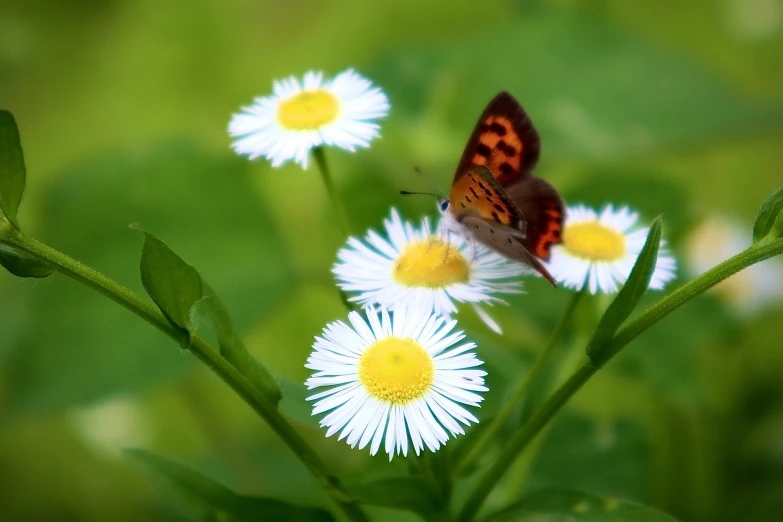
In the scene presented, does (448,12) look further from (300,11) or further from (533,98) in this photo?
(533,98)

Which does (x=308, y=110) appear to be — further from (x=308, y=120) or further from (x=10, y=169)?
(x=10, y=169)

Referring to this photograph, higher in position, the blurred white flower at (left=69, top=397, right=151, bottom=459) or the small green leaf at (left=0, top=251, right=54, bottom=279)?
the blurred white flower at (left=69, top=397, right=151, bottom=459)

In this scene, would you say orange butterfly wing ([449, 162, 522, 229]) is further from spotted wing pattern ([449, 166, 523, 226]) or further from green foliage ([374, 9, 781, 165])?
green foliage ([374, 9, 781, 165])

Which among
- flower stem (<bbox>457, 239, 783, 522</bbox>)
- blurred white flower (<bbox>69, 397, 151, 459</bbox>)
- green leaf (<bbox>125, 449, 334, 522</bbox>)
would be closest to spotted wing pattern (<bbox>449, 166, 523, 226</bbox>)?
flower stem (<bbox>457, 239, 783, 522</bbox>)

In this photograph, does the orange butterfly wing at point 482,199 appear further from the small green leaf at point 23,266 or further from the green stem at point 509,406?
the small green leaf at point 23,266

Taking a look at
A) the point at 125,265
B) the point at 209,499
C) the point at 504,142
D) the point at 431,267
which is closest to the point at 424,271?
the point at 431,267

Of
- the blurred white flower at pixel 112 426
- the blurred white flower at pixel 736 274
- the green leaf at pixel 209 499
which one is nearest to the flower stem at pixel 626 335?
the green leaf at pixel 209 499
